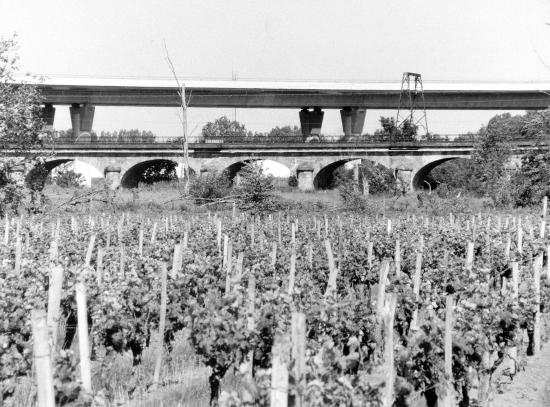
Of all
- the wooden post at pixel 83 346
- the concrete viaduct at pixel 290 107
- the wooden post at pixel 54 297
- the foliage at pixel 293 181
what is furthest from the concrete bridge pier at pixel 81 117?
the wooden post at pixel 83 346

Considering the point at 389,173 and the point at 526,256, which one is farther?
the point at 389,173

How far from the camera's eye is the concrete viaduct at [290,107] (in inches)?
1922

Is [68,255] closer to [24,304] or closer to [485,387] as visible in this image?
[24,304]

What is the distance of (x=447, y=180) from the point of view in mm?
69562

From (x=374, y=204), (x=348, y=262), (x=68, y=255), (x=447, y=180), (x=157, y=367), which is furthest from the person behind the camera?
(x=447, y=180)

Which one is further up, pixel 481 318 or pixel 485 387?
pixel 481 318

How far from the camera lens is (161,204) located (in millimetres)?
36375

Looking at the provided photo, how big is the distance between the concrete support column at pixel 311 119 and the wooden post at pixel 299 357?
161ft

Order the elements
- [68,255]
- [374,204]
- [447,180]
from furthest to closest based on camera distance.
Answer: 1. [447,180]
2. [374,204]
3. [68,255]

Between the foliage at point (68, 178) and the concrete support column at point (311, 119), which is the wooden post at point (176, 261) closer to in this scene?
Result: the concrete support column at point (311, 119)

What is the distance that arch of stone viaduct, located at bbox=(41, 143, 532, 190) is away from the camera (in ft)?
160

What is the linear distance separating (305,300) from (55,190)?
41.7 m

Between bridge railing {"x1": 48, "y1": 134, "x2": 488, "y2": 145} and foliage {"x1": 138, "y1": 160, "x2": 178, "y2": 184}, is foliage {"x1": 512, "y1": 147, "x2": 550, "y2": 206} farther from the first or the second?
foliage {"x1": 138, "y1": 160, "x2": 178, "y2": 184}

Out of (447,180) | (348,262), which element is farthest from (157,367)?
(447,180)
